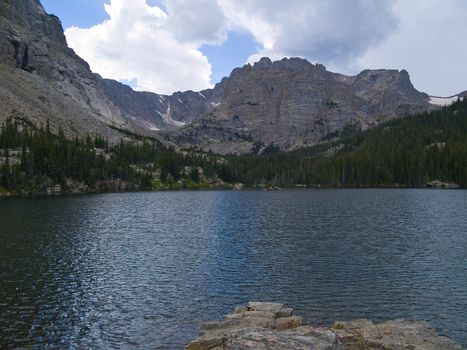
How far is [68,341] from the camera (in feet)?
101

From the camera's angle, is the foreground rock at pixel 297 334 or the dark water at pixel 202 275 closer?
the foreground rock at pixel 297 334

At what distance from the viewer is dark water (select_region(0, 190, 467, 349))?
3434cm

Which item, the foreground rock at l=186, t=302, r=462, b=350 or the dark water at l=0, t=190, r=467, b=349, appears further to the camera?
the dark water at l=0, t=190, r=467, b=349

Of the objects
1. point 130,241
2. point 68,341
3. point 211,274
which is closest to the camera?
point 68,341

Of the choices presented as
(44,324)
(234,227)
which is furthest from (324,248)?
(44,324)

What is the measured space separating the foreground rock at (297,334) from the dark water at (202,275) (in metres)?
3.51

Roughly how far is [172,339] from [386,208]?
98897mm

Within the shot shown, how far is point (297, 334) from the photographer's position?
24.6 meters

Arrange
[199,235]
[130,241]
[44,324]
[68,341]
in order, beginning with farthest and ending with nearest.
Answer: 1. [199,235]
2. [130,241]
3. [44,324]
4. [68,341]

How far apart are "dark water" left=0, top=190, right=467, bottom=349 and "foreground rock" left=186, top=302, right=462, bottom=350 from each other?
138 inches

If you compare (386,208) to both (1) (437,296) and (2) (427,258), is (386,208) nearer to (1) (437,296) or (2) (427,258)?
(2) (427,258)

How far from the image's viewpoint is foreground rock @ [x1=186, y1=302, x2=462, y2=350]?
2245 cm

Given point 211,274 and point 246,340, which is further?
point 211,274

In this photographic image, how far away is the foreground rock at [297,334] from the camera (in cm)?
2245
